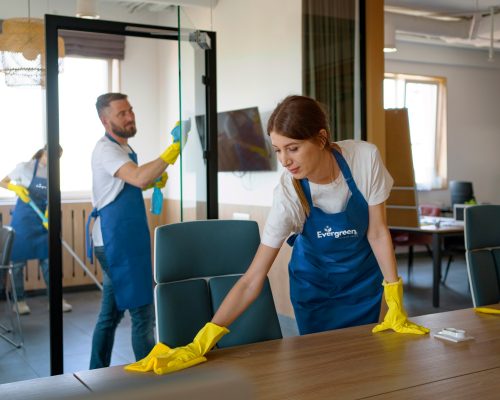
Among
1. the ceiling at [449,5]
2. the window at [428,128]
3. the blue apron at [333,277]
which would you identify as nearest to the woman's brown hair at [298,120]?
the blue apron at [333,277]

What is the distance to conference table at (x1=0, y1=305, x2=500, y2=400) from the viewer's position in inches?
46.3

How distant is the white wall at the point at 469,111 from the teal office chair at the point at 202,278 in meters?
6.80

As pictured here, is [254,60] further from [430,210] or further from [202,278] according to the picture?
[430,210]

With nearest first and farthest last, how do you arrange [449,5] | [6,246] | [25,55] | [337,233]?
[337,233] → [25,55] → [6,246] → [449,5]

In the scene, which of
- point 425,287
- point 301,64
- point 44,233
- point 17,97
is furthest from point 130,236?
point 425,287

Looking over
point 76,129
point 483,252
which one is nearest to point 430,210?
point 483,252

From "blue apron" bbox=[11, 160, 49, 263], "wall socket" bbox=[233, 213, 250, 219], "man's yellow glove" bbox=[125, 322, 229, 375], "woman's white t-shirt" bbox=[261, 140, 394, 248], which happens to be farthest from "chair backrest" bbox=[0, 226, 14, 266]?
"wall socket" bbox=[233, 213, 250, 219]

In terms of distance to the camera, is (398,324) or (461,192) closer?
(398,324)

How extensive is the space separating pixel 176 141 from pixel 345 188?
113 cm

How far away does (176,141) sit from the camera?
2.81 m

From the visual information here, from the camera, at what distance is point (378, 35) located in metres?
3.90

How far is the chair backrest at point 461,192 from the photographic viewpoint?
7.99 metres

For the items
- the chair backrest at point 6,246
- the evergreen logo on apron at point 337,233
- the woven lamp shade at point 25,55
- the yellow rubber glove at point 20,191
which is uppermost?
the woven lamp shade at point 25,55

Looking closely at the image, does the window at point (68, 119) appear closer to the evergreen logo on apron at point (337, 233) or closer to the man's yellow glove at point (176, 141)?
the man's yellow glove at point (176, 141)
